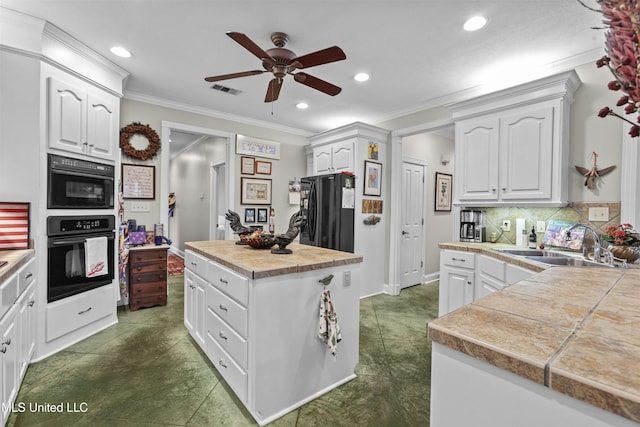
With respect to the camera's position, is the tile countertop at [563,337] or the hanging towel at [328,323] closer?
the tile countertop at [563,337]

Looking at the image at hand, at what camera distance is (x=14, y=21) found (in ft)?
7.00

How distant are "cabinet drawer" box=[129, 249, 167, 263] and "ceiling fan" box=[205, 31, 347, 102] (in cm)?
213

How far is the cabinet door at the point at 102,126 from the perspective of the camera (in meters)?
2.67

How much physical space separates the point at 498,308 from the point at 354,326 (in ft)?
4.57

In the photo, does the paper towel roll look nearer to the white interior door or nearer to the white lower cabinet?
the white lower cabinet

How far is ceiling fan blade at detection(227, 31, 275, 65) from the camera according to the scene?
5.64 ft

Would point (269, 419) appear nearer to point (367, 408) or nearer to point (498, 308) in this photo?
point (367, 408)

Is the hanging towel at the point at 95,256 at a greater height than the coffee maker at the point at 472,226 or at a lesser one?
lesser

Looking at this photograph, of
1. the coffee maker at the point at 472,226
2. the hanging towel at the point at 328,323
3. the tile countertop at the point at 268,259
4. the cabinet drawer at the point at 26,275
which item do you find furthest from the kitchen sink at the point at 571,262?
the cabinet drawer at the point at 26,275

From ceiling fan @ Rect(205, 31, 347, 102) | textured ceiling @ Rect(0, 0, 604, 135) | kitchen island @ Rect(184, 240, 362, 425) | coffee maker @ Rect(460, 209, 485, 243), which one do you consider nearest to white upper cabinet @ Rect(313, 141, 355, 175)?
textured ceiling @ Rect(0, 0, 604, 135)

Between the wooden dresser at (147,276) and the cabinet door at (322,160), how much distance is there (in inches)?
93.2

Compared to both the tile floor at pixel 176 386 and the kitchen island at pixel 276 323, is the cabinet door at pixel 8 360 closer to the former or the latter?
the tile floor at pixel 176 386

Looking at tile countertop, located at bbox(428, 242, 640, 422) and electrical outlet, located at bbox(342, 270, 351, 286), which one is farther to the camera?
electrical outlet, located at bbox(342, 270, 351, 286)

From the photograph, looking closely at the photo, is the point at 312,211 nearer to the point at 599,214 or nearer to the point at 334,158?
the point at 334,158
